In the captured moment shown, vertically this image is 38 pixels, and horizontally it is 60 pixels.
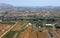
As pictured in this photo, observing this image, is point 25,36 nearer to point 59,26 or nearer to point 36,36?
point 36,36

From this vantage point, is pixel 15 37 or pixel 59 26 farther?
pixel 59 26

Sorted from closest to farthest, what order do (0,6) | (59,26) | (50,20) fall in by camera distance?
(59,26)
(50,20)
(0,6)

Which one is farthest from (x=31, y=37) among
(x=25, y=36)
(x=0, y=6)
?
(x=0, y=6)

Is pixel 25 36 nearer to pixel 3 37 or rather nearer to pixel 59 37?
pixel 3 37

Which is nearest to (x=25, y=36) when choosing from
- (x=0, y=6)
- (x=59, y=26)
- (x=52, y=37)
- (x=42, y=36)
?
(x=42, y=36)

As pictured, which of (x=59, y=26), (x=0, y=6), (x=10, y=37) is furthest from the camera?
(x=0, y=6)

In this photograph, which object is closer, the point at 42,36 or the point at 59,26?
the point at 42,36

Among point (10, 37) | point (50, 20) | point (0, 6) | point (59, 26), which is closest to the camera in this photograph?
point (10, 37)

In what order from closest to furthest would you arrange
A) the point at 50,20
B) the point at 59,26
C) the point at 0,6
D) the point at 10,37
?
the point at 10,37 → the point at 59,26 → the point at 50,20 → the point at 0,6
